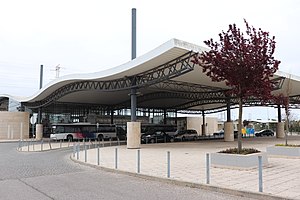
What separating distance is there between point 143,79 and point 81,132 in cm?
2034

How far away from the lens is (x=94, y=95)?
140 ft

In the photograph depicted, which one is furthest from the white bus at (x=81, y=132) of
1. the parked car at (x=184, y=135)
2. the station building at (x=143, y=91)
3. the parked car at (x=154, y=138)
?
the parked car at (x=184, y=135)

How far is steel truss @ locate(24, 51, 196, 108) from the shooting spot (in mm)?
22041

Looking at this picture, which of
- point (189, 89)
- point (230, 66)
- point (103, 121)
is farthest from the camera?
point (103, 121)

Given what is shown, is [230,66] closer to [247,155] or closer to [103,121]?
[247,155]

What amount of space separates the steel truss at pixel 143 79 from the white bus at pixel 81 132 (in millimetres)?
6042

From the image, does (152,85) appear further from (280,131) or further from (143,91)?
(280,131)

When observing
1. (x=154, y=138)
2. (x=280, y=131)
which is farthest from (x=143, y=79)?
(x=280, y=131)

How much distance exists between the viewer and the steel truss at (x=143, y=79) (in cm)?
2204

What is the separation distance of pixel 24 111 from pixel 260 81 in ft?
157

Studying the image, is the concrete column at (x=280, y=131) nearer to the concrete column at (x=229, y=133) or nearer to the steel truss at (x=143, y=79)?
the concrete column at (x=229, y=133)

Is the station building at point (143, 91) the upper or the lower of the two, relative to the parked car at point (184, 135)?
upper

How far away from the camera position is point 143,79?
27391 mm

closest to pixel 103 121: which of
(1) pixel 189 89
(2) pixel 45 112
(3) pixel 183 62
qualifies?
(2) pixel 45 112
